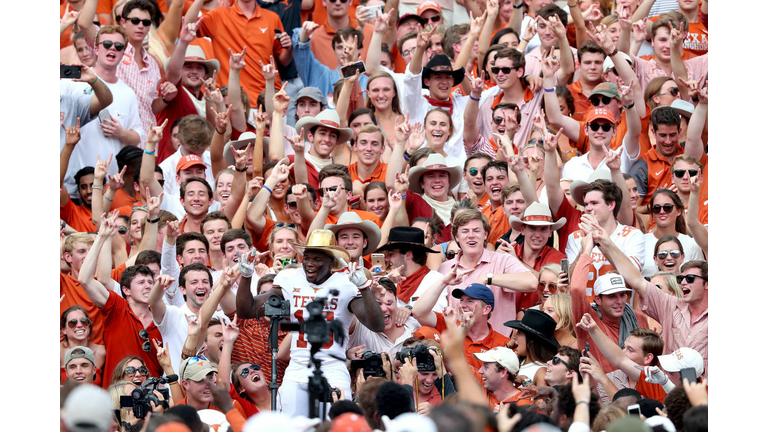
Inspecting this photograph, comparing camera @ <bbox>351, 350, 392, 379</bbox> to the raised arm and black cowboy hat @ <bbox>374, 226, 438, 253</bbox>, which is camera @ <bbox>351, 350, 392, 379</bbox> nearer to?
black cowboy hat @ <bbox>374, 226, 438, 253</bbox>

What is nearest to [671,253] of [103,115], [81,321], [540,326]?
[540,326]

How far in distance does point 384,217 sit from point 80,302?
2.73 metres

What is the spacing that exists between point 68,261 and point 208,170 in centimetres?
219

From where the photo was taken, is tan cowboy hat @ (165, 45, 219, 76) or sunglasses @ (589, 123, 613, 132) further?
tan cowboy hat @ (165, 45, 219, 76)

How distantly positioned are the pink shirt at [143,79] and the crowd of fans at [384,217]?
0.02m

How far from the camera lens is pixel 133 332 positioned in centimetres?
811

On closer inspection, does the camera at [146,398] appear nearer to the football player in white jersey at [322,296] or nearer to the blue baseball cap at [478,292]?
the football player in white jersey at [322,296]

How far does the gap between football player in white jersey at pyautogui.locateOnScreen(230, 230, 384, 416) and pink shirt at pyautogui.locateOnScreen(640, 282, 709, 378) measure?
2001 mm

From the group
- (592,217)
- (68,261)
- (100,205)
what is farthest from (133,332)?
(592,217)

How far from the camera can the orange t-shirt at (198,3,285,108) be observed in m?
11.9

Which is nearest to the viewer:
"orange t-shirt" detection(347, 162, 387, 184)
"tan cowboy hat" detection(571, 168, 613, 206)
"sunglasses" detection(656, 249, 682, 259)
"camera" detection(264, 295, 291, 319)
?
"camera" detection(264, 295, 291, 319)

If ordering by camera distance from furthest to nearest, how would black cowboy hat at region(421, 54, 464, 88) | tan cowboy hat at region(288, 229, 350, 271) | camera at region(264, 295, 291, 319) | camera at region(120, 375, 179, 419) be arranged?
black cowboy hat at region(421, 54, 464, 88), tan cowboy hat at region(288, 229, 350, 271), camera at region(120, 375, 179, 419), camera at region(264, 295, 291, 319)

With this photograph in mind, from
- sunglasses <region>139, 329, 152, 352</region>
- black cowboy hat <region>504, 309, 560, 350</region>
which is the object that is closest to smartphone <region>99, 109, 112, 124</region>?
sunglasses <region>139, 329, 152, 352</region>

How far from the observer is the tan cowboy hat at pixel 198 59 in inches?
444
